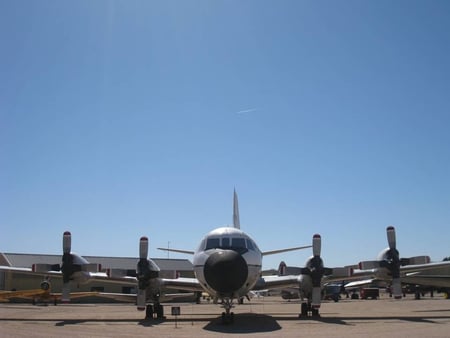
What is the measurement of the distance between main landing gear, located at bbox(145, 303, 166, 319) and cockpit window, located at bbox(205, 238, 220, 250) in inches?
229

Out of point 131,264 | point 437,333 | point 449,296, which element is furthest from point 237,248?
point 131,264

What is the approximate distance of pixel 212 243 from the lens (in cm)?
1900

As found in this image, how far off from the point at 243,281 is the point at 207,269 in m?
1.39

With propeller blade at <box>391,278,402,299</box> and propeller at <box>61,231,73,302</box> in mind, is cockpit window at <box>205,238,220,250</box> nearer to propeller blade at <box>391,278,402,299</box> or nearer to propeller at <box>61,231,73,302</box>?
propeller at <box>61,231,73,302</box>

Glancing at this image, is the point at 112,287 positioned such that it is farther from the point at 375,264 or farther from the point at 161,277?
the point at 375,264

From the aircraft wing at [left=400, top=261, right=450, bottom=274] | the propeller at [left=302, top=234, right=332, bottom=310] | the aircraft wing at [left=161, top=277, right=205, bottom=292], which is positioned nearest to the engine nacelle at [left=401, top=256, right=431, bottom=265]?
the aircraft wing at [left=400, top=261, right=450, bottom=274]

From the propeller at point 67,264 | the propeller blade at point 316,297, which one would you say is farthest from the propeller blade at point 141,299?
the propeller blade at point 316,297

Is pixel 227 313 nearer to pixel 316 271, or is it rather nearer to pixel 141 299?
pixel 141 299

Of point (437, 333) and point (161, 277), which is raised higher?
point (161, 277)

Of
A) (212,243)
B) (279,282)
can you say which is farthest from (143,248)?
(279,282)

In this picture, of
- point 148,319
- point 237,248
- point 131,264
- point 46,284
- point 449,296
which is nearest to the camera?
point 237,248

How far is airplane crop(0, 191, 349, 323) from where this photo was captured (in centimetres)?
1675

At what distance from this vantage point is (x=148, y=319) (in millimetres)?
22000

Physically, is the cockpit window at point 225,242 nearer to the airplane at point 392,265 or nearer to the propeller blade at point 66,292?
the airplane at point 392,265
